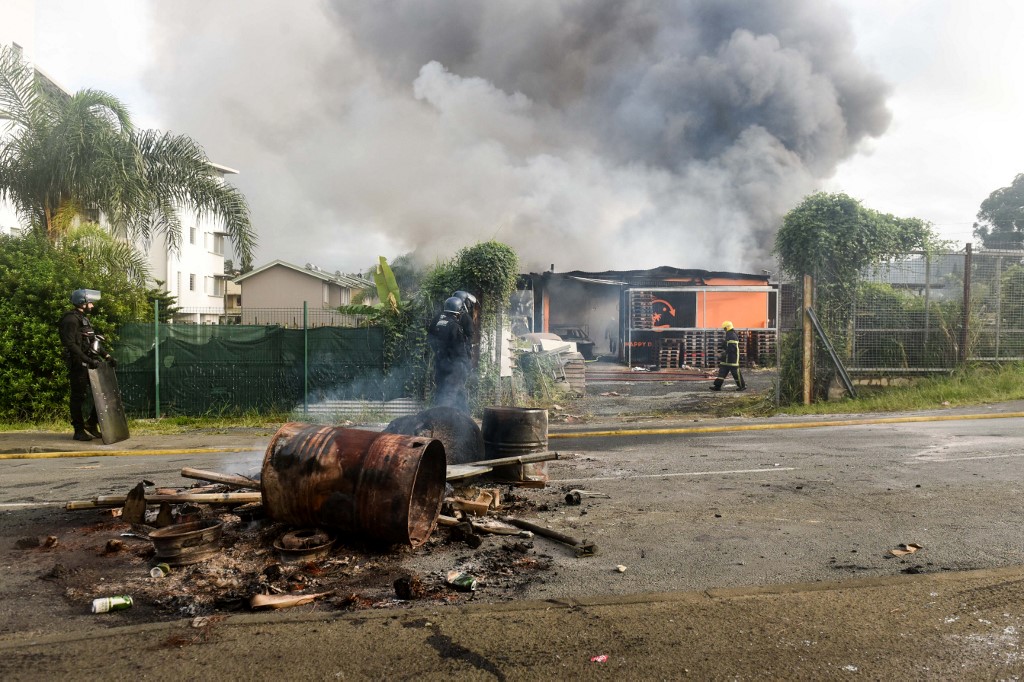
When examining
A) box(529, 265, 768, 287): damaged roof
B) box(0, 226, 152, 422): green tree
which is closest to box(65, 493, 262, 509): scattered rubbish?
box(0, 226, 152, 422): green tree

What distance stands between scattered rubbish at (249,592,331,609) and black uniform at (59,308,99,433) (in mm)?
7299

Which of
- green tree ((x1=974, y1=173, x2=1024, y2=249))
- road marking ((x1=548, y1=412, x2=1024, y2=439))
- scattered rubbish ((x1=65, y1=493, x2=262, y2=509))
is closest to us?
scattered rubbish ((x1=65, y1=493, x2=262, y2=509))

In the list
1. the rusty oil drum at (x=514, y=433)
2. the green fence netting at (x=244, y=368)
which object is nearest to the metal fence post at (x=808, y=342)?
the green fence netting at (x=244, y=368)

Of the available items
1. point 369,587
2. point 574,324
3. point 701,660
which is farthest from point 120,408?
point 574,324

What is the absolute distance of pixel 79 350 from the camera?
32.3 ft

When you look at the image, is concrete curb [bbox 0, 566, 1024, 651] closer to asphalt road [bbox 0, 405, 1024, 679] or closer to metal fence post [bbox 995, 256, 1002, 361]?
asphalt road [bbox 0, 405, 1024, 679]

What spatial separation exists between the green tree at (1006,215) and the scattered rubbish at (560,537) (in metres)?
60.9

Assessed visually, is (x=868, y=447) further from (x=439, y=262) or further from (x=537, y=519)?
(x=439, y=262)

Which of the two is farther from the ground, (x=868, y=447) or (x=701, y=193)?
(x=701, y=193)

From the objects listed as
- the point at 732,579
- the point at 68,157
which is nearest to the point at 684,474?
the point at 732,579

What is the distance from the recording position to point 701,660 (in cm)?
330

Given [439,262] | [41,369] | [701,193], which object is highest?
[701,193]

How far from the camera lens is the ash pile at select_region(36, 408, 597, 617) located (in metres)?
4.15

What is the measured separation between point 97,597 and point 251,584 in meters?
0.83
